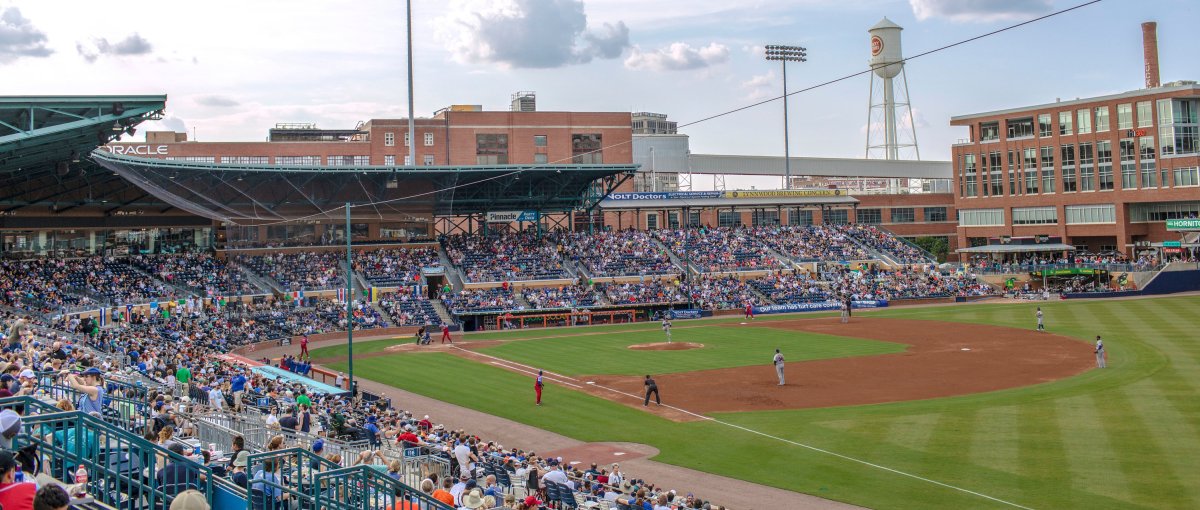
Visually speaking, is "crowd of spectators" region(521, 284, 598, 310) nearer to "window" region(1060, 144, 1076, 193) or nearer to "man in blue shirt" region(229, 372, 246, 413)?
"man in blue shirt" region(229, 372, 246, 413)

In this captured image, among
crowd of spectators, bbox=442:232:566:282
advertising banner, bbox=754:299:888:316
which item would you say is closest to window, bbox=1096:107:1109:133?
advertising banner, bbox=754:299:888:316

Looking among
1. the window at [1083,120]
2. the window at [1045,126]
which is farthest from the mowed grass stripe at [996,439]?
the window at [1045,126]

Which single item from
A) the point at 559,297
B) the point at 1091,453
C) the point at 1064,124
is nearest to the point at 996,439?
the point at 1091,453

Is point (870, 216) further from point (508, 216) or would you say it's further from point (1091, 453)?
point (1091, 453)

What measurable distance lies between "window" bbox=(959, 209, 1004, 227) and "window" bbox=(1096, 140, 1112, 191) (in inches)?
380

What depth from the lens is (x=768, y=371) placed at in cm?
3409

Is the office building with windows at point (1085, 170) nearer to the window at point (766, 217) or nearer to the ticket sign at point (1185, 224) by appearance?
the ticket sign at point (1185, 224)

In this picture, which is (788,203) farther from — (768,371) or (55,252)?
(55,252)

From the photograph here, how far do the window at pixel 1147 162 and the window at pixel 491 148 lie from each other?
57397mm

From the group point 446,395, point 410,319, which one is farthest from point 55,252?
point 446,395

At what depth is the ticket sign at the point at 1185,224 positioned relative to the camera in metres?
69.9

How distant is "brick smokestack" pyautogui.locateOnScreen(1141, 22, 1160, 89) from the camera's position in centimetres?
8381

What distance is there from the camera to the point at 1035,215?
8256 centimetres

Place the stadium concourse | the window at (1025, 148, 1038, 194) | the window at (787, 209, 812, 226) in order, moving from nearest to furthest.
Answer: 1. the stadium concourse
2. the window at (1025, 148, 1038, 194)
3. the window at (787, 209, 812, 226)
